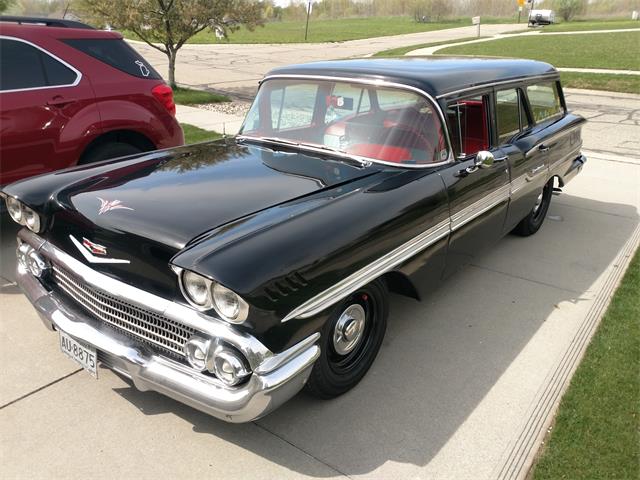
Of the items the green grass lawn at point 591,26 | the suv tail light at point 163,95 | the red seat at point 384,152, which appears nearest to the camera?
the red seat at point 384,152

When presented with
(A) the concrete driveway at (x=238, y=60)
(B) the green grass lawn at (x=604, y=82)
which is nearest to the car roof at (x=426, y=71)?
(A) the concrete driveway at (x=238, y=60)

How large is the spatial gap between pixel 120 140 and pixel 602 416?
4.48m

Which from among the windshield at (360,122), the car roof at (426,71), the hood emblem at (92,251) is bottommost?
the hood emblem at (92,251)

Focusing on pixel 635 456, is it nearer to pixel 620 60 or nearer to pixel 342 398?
pixel 342 398

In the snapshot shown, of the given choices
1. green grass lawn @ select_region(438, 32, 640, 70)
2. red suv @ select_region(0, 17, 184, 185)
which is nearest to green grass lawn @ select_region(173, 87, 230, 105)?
red suv @ select_region(0, 17, 184, 185)

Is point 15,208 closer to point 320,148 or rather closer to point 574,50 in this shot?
point 320,148

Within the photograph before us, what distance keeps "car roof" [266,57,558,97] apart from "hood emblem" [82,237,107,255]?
1.98m

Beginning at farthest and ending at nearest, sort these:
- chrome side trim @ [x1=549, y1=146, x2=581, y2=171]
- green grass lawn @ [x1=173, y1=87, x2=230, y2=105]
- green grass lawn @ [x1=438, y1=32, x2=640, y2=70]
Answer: green grass lawn @ [x1=438, y1=32, x2=640, y2=70], green grass lawn @ [x1=173, y1=87, x2=230, y2=105], chrome side trim @ [x1=549, y1=146, x2=581, y2=171]

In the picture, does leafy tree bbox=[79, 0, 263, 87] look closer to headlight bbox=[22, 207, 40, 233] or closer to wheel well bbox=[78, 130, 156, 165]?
wheel well bbox=[78, 130, 156, 165]

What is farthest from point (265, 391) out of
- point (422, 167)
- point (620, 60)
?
point (620, 60)

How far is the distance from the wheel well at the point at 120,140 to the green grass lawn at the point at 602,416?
4213mm

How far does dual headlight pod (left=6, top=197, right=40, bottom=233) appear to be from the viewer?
295cm

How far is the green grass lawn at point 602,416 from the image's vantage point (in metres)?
2.54

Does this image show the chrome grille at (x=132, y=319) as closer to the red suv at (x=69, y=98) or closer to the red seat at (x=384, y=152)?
the red seat at (x=384, y=152)
